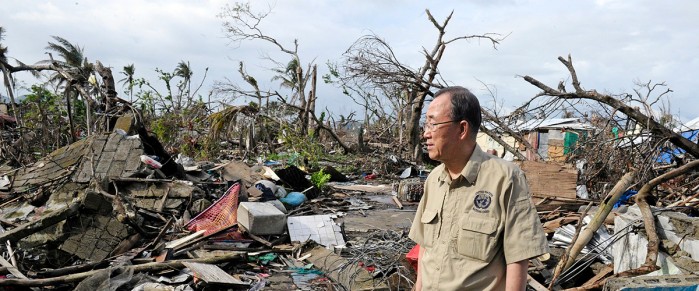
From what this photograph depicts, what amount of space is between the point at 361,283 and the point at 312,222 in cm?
236

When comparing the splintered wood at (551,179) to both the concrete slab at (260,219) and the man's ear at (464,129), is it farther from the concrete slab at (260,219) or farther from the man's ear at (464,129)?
the man's ear at (464,129)

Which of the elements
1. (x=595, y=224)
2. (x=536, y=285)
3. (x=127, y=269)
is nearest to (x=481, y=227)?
(x=536, y=285)

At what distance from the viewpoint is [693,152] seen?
7.70 m

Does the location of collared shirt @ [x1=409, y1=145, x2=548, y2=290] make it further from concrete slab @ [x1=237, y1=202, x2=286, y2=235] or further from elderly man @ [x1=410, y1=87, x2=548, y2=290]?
concrete slab @ [x1=237, y1=202, x2=286, y2=235]

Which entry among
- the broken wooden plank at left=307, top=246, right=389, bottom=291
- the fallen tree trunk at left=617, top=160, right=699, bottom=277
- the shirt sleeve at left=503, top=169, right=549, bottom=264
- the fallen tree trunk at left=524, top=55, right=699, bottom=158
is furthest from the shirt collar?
the fallen tree trunk at left=524, top=55, right=699, bottom=158

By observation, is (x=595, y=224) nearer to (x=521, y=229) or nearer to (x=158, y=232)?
(x=521, y=229)

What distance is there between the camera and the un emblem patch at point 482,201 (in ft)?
6.66

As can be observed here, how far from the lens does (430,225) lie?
7.55 feet

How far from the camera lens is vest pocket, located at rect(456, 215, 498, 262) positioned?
79.6 inches

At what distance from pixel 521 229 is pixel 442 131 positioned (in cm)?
45

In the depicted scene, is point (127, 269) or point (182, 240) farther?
point (182, 240)

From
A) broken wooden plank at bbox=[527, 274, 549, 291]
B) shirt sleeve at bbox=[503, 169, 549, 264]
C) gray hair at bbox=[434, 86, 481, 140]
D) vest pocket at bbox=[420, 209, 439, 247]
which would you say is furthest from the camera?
broken wooden plank at bbox=[527, 274, 549, 291]

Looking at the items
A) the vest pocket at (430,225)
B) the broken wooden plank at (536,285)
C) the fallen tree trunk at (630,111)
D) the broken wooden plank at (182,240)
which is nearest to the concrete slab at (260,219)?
the broken wooden plank at (182,240)

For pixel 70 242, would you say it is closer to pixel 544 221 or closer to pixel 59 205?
pixel 59 205
